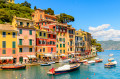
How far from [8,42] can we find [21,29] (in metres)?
Result: 6.57

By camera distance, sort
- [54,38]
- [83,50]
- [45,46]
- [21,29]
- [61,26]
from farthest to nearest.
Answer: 1. [83,50]
2. [61,26]
3. [54,38]
4. [45,46]
5. [21,29]

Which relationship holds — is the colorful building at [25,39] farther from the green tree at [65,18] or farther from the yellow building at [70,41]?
the green tree at [65,18]

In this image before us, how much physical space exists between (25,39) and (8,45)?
20.8 ft

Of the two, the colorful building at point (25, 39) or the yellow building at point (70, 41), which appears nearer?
the colorful building at point (25, 39)

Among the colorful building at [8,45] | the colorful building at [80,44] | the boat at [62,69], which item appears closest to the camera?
the boat at [62,69]

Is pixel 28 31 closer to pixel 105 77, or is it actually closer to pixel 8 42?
pixel 8 42

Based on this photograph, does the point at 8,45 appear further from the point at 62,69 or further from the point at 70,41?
the point at 70,41

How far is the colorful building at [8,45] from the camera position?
151 ft

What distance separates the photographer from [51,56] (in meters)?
59.9

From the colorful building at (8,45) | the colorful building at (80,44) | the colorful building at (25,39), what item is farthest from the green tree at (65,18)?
the colorful building at (8,45)

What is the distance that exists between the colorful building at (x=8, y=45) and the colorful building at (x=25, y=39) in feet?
5.09

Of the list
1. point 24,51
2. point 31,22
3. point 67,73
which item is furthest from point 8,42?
point 67,73

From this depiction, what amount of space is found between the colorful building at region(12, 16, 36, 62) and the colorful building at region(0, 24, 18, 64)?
155 cm

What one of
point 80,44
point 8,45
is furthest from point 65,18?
point 8,45
